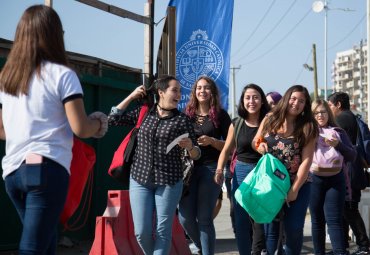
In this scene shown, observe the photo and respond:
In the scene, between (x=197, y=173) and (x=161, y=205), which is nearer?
(x=161, y=205)

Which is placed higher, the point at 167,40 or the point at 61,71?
the point at 167,40

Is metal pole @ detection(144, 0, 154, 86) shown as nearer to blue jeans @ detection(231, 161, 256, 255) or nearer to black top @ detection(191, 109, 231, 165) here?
black top @ detection(191, 109, 231, 165)

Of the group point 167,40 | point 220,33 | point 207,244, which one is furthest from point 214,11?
point 207,244

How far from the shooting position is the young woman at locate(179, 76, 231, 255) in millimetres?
7250

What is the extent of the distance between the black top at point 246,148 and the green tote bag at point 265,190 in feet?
1.55

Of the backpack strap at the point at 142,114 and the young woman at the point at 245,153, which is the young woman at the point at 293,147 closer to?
the young woman at the point at 245,153

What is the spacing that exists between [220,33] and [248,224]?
11.0 ft

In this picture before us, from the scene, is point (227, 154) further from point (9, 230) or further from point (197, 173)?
point (9, 230)

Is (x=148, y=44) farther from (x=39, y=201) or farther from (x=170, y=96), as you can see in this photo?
(x=39, y=201)

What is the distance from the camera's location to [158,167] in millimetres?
6285

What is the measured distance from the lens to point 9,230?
27.3 feet

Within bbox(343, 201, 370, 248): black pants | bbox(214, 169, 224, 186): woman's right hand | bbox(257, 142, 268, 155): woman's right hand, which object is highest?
bbox(257, 142, 268, 155): woman's right hand

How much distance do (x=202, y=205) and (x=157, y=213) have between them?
110cm

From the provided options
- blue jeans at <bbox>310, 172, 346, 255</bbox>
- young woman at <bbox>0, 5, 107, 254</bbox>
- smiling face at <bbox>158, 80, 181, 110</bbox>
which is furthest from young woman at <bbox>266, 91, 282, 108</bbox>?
young woman at <bbox>0, 5, 107, 254</bbox>
